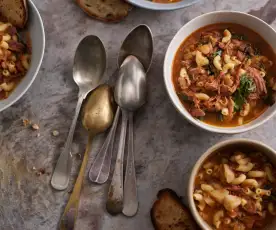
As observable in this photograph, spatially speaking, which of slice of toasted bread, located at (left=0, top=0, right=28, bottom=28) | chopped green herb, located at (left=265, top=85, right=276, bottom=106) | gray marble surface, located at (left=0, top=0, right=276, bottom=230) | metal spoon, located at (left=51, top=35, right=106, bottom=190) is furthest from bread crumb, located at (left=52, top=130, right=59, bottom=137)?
chopped green herb, located at (left=265, top=85, right=276, bottom=106)

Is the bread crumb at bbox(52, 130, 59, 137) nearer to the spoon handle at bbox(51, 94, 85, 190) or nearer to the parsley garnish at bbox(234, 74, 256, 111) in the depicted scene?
the spoon handle at bbox(51, 94, 85, 190)

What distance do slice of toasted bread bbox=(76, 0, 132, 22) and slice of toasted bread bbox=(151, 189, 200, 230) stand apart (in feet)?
2.86

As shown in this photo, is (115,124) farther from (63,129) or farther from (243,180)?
(243,180)

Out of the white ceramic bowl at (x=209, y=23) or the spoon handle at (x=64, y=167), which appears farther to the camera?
the spoon handle at (x=64, y=167)

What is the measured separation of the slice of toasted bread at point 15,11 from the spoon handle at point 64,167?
1.68 feet

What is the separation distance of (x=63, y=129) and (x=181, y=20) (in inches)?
30.7

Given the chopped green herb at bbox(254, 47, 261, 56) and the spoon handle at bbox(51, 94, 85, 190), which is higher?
the chopped green herb at bbox(254, 47, 261, 56)

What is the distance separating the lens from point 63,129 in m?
2.19

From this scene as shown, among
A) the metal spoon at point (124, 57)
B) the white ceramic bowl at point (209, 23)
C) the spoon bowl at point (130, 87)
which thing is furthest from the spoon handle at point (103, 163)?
the white ceramic bowl at point (209, 23)

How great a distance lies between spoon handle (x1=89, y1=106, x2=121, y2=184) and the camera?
2.13 metres

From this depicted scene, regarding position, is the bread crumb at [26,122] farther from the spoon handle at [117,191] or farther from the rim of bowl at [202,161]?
the rim of bowl at [202,161]

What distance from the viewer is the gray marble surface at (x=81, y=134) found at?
213 cm

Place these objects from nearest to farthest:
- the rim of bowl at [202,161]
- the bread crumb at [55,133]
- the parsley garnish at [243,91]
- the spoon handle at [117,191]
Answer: the rim of bowl at [202,161]
the parsley garnish at [243,91]
the spoon handle at [117,191]
the bread crumb at [55,133]

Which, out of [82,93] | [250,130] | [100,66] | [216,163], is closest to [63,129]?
Answer: [82,93]
